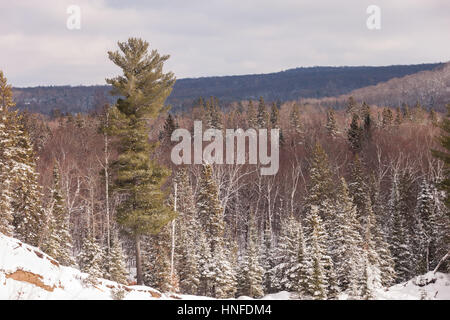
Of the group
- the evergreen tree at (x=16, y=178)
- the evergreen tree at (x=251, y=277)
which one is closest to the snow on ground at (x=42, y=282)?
the evergreen tree at (x=16, y=178)

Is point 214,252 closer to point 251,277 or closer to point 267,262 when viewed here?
point 251,277

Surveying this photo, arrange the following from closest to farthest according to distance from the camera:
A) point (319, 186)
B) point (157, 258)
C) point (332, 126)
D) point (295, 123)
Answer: point (157, 258), point (319, 186), point (332, 126), point (295, 123)

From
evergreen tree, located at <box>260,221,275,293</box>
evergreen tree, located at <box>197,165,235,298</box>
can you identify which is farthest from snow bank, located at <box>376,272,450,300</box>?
evergreen tree, located at <box>260,221,275,293</box>

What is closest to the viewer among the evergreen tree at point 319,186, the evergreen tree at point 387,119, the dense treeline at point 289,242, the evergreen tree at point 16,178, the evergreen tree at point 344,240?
the dense treeline at point 289,242

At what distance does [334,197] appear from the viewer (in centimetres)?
3775

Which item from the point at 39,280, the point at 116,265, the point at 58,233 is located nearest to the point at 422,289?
the point at 39,280

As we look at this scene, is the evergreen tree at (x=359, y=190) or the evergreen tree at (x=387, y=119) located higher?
the evergreen tree at (x=387, y=119)

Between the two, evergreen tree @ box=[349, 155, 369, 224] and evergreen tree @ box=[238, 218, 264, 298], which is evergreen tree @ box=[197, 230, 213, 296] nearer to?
evergreen tree @ box=[238, 218, 264, 298]

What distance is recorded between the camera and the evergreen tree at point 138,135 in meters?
19.1

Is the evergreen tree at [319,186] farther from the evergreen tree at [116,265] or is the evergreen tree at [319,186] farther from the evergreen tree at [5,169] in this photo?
the evergreen tree at [5,169]

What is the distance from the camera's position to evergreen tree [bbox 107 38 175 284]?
62.7ft

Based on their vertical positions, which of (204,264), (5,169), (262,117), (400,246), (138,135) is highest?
(262,117)

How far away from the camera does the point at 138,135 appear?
19547 mm
